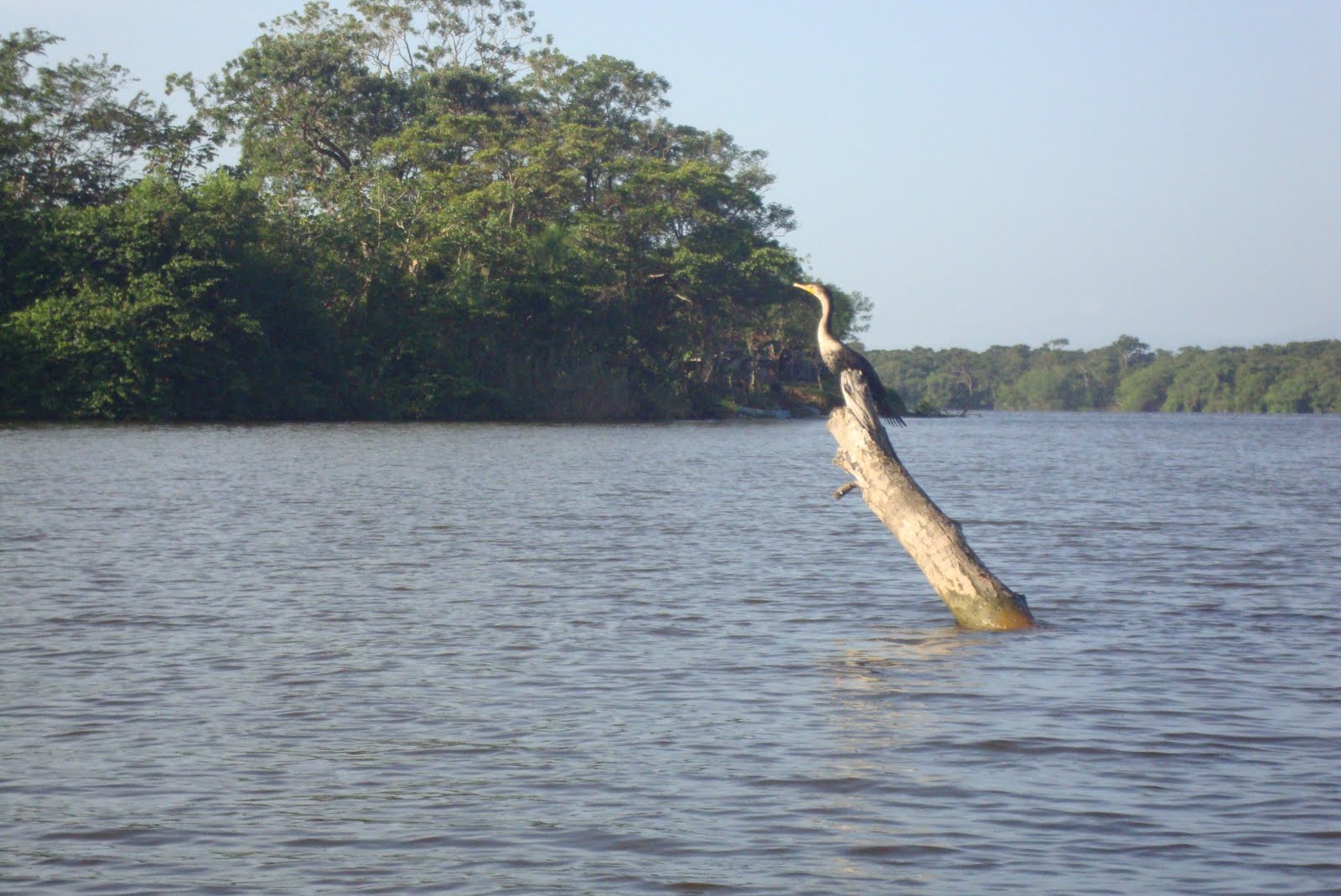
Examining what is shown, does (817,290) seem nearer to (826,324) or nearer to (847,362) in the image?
(826,324)

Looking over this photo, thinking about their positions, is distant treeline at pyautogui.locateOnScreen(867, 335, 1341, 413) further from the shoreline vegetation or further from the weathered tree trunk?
the weathered tree trunk

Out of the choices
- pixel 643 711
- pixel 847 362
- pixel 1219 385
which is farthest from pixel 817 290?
pixel 1219 385

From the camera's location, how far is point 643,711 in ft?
28.3

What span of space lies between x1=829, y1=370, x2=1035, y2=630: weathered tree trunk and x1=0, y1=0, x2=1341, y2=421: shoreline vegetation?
41475 millimetres

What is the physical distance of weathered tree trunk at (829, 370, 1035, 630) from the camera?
10.9 m

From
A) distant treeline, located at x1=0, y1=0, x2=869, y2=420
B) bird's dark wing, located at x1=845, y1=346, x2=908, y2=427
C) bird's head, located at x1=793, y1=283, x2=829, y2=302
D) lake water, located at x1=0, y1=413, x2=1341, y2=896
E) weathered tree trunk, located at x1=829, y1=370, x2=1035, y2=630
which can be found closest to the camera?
lake water, located at x1=0, y1=413, x2=1341, y2=896

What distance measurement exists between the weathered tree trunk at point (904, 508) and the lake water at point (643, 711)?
38 centimetres

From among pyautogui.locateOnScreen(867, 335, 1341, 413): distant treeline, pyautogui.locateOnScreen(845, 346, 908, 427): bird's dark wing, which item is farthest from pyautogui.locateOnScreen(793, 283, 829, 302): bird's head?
pyautogui.locateOnScreen(867, 335, 1341, 413): distant treeline

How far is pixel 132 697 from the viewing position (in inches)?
341

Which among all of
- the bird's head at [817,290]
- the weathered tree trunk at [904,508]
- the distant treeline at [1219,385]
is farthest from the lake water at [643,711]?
the distant treeline at [1219,385]

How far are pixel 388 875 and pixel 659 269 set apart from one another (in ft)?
211

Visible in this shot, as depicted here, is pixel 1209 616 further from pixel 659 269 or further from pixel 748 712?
pixel 659 269

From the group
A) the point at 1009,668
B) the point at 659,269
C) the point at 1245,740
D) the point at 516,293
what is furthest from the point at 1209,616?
the point at 659,269

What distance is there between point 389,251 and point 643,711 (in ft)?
173
